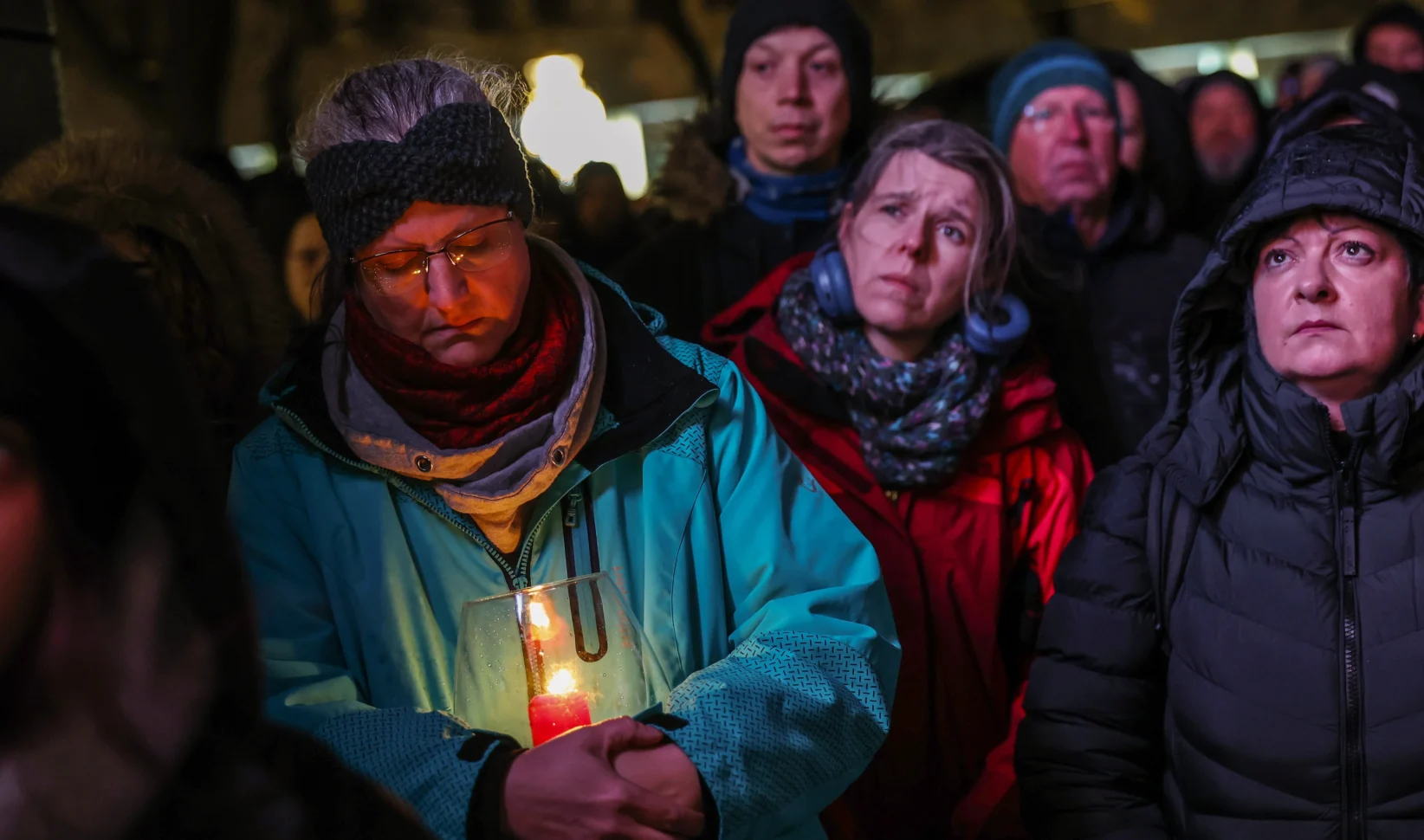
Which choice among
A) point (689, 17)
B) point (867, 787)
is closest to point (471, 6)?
point (689, 17)

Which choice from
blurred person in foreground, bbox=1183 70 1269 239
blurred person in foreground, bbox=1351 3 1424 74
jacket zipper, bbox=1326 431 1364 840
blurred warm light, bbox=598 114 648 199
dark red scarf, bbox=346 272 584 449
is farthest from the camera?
blurred warm light, bbox=598 114 648 199

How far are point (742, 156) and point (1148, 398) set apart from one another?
1046 mm

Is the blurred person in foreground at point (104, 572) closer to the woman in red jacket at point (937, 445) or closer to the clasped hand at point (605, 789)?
the clasped hand at point (605, 789)

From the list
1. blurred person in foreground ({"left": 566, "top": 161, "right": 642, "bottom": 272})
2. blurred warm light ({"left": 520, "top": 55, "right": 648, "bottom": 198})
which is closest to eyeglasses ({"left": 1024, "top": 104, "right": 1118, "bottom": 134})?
blurred person in foreground ({"left": 566, "top": 161, "right": 642, "bottom": 272})

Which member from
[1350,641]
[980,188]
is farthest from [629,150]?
[1350,641]

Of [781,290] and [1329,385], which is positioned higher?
[781,290]

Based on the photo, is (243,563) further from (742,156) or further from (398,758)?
(742,156)

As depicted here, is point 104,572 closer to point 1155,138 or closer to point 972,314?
point 972,314

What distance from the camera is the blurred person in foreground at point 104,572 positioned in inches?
26.3

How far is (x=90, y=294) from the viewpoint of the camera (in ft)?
2.19

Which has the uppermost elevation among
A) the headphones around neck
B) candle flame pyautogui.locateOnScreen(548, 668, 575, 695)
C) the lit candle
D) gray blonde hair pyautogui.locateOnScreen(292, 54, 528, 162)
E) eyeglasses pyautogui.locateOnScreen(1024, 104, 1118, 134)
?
gray blonde hair pyautogui.locateOnScreen(292, 54, 528, 162)

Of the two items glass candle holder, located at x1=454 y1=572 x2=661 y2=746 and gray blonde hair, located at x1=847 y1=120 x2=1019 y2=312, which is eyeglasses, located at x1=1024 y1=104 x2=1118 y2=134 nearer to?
gray blonde hair, located at x1=847 y1=120 x2=1019 y2=312

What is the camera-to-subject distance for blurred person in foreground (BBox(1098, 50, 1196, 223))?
3049 mm

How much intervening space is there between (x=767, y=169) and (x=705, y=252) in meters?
0.23
